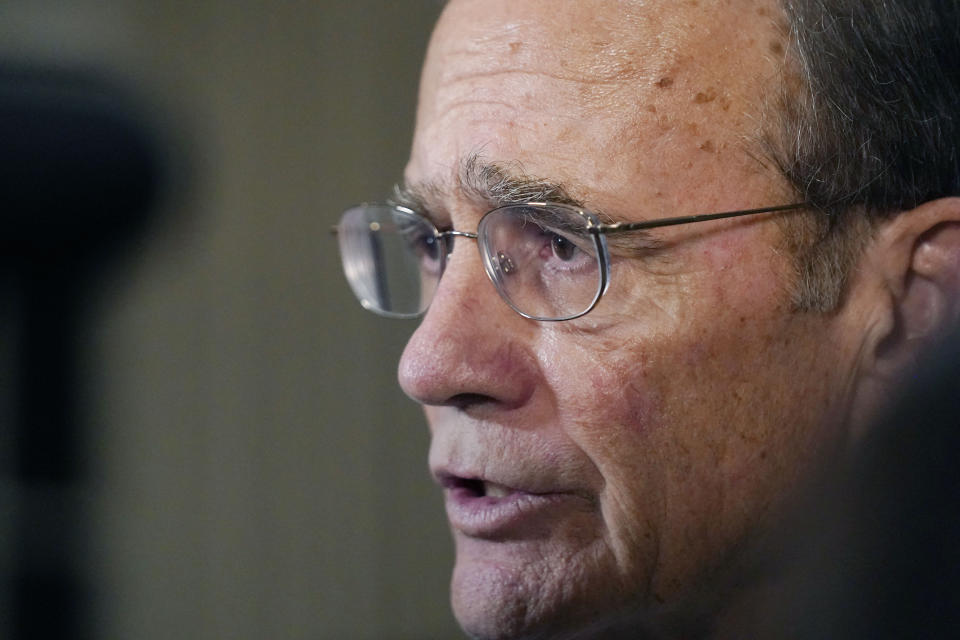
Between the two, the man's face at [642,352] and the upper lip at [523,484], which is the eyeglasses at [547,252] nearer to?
the man's face at [642,352]

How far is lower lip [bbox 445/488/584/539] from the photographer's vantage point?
1.14m

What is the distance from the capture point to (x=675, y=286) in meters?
1.10

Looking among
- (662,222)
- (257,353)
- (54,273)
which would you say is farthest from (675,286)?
(257,353)

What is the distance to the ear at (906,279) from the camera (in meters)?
1.13

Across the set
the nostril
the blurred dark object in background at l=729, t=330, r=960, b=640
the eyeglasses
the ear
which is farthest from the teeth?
the blurred dark object in background at l=729, t=330, r=960, b=640

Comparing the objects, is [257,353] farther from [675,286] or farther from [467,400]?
[675,286]

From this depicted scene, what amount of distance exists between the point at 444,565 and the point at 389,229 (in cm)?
146

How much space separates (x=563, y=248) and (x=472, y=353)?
0.58 ft

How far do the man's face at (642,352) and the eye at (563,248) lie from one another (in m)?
0.07

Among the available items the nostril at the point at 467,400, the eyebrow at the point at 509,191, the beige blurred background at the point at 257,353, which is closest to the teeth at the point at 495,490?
the nostril at the point at 467,400

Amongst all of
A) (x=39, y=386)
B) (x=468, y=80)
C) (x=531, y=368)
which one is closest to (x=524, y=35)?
(x=468, y=80)

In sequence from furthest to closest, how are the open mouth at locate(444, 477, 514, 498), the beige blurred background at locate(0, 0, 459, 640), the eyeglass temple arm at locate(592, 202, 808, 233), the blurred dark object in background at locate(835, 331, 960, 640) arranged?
the beige blurred background at locate(0, 0, 459, 640), the open mouth at locate(444, 477, 514, 498), the eyeglass temple arm at locate(592, 202, 808, 233), the blurred dark object in background at locate(835, 331, 960, 640)

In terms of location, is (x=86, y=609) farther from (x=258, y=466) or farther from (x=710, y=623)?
(x=710, y=623)

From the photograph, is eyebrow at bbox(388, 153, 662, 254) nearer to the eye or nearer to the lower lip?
the eye
